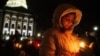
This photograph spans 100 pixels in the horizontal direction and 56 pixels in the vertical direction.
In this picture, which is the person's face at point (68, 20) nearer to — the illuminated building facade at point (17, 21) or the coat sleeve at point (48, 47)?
the coat sleeve at point (48, 47)

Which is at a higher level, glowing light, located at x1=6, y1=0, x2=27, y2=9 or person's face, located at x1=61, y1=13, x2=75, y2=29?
glowing light, located at x1=6, y1=0, x2=27, y2=9

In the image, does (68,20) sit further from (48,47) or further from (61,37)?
(48,47)

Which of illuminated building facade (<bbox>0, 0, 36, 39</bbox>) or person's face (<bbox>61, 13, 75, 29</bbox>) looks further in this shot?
illuminated building facade (<bbox>0, 0, 36, 39</bbox>)

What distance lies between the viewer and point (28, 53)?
1393cm

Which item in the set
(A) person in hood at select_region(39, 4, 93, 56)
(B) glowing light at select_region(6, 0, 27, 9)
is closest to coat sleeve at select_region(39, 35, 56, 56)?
(A) person in hood at select_region(39, 4, 93, 56)

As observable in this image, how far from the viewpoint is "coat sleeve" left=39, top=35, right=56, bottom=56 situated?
2.58 m

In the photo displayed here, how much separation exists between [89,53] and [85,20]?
56284mm

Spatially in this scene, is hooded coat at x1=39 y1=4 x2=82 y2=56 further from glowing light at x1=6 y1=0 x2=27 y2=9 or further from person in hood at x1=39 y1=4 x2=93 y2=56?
glowing light at x1=6 y1=0 x2=27 y2=9

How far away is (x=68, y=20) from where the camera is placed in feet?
8.91

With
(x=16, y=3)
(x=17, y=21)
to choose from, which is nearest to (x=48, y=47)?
(x=17, y=21)

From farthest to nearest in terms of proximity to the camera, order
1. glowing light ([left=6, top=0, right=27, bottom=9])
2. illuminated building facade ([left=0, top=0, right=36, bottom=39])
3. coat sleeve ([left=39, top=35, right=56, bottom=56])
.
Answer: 1. glowing light ([left=6, top=0, right=27, bottom=9])
2. illuminated building facade ([left=0, top=0, right=36, bottom=39])
3. coat sleeve ([left=39, top=35, right=56, bottom=56])

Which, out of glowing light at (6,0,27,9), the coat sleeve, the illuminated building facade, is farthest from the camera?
glowing light at (6,0,27,9)

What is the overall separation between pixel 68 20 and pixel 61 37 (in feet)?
0.67

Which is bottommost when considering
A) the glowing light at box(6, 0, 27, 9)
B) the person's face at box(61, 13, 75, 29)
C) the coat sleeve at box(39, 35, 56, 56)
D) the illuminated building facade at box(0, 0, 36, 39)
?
the illuminated building facade at box(0, 0, 36, 39)
